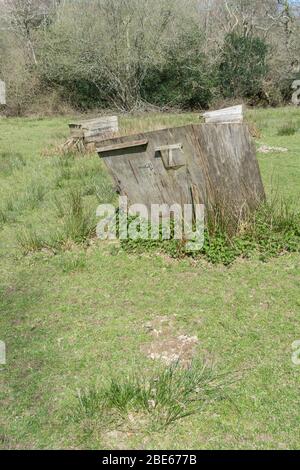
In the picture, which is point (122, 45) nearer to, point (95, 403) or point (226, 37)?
point (226, 37)

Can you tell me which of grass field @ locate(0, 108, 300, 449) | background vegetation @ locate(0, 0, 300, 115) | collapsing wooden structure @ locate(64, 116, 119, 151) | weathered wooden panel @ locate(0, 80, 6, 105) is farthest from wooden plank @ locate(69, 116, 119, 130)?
weathered wooden panel @ locate(0, 80, 6, 105)

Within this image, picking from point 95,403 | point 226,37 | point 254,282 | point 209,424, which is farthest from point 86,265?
point 226,37

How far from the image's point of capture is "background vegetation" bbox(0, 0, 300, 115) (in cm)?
1794

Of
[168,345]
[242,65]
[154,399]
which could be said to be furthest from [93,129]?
[242,65]

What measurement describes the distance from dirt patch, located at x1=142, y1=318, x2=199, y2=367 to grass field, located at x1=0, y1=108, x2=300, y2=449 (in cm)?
1

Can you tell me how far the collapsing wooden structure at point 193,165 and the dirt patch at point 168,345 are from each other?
1.56 m

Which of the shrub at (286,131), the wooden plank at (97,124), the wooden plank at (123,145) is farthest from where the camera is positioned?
the shrub at (286,131)

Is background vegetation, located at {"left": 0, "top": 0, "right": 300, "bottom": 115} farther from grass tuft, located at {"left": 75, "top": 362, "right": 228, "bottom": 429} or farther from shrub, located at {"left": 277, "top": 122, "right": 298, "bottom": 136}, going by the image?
grass tuft, located at {"left": 75, "top": 362, "right": 228, "bottom": 429}

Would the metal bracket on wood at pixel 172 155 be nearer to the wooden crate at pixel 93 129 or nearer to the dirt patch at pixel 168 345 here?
the dirt patch at pixel 168 345

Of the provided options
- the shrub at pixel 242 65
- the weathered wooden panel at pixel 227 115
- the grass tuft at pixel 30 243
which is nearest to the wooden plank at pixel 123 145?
the grass tuft at pixel 30 243

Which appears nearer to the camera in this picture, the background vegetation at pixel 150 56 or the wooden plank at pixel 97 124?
the wooden plank at pixel 97 124

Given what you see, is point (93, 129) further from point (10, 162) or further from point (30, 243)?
point (30, 243)

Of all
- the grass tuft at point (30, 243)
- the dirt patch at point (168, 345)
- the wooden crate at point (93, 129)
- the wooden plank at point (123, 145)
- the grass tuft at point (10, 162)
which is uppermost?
the wooden crate at point (93, 129)

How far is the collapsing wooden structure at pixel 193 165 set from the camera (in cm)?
431
